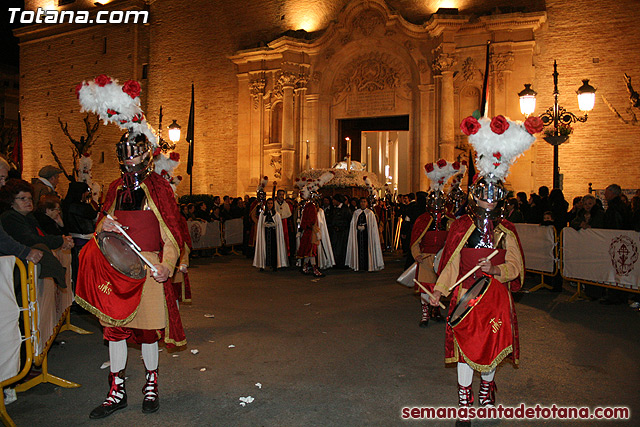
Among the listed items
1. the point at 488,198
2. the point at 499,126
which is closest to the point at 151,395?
the point at 488,198

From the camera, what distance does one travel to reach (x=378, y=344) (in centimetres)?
651

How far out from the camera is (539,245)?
10.9 meters

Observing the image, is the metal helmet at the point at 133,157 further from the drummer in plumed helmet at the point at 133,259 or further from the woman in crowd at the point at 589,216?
the woman in crowd at the point at 589,216

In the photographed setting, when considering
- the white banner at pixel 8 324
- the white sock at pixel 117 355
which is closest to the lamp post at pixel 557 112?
the white sock at pixel 117 355

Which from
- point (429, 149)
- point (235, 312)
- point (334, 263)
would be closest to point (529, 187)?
point (429, 149)

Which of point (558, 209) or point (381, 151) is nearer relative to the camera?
point (558, 209)

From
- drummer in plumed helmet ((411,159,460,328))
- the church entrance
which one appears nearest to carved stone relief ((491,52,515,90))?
the church entrance

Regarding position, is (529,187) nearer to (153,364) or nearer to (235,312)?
(235,312)

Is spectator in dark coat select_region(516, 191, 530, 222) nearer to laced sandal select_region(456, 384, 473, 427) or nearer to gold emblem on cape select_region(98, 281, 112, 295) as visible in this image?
laced sandal select_region(456, 384, 473, 427)

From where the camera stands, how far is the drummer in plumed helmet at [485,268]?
404 centimetres

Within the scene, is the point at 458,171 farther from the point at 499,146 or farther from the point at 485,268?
the point at 485,268

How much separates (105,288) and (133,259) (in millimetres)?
341

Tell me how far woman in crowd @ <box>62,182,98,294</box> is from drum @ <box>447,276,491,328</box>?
19.5 feet

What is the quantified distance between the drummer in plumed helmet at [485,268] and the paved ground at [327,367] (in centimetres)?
65
